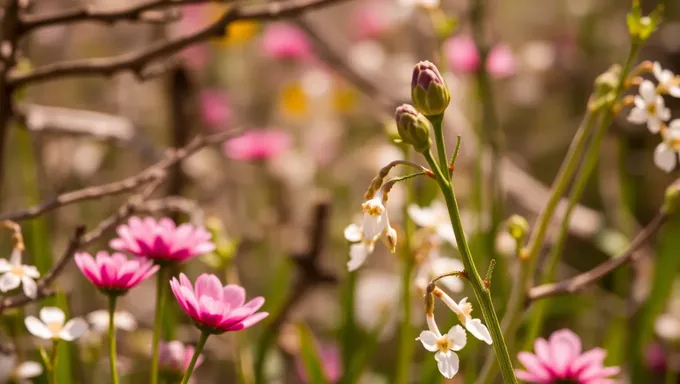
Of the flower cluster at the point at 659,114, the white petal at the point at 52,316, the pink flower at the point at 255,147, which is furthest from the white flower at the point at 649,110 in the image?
the pink flower at the point at 255,147

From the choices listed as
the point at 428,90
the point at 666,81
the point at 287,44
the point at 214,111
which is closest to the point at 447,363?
the point at 428,90

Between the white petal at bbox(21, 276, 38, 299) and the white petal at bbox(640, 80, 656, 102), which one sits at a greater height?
the white petal at bbox(640, 80, 656, 102)

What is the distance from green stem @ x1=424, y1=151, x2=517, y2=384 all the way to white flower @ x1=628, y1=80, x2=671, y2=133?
148mm

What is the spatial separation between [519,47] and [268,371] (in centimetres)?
139

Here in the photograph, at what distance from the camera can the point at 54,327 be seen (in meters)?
0.40

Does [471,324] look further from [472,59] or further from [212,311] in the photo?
[472,59]

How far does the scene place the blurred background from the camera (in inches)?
29.4

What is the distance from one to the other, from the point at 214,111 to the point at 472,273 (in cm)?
110

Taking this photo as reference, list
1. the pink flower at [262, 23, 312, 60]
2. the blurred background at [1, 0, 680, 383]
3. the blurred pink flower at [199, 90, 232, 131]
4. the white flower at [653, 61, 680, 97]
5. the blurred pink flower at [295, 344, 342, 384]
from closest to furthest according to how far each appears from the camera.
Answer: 1. the white flower at [653, 61, 680, 97]
2. the blurred background at [1, 0, 680, 383]
3. the blurred pink flower at [295, 344, 342, 384]
4. the blurred pink flower at [199, 90, 232, 131]
5. the pink flower at [262, 23, 312, 60]

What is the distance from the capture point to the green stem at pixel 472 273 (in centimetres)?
31

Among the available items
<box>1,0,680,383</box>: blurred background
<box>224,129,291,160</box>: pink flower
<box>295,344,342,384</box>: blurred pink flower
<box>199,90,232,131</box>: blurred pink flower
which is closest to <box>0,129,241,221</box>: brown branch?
<box>1,0,680,383</box>: blurred background

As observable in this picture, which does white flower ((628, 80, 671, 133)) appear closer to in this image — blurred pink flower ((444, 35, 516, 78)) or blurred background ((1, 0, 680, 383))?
blurred background ((1, 0, 680, 383))

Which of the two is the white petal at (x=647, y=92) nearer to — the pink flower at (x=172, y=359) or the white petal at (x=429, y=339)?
the white petal at (x=429, y=339)

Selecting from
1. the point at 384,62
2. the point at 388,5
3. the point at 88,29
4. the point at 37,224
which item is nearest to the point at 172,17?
the point at 37,224
